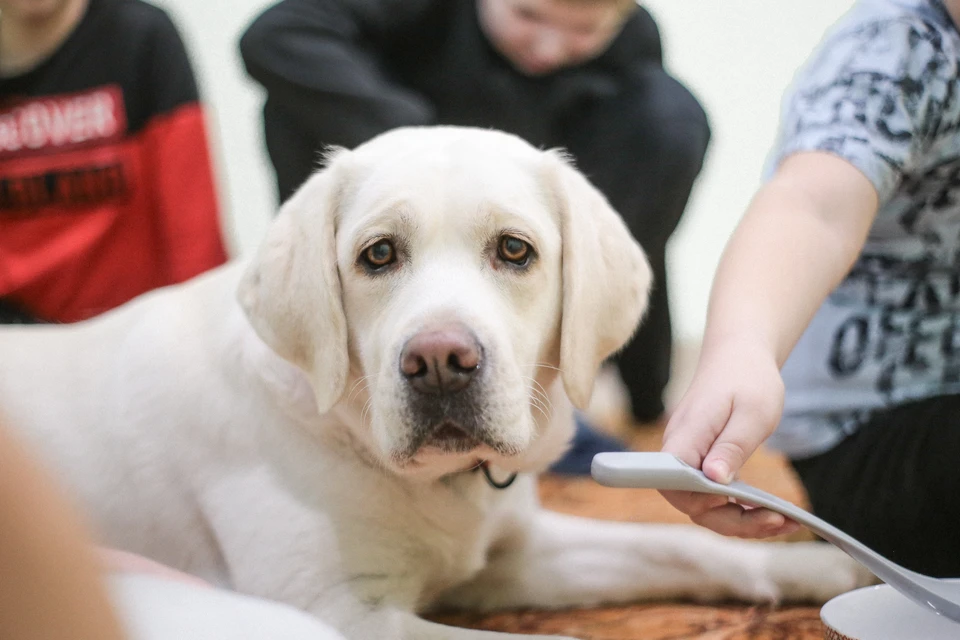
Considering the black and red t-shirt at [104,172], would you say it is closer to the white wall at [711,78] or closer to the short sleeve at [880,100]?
the white wall at [711,78]

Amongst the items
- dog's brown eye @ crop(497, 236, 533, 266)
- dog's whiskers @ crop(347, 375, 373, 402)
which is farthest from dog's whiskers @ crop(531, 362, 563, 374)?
dog's whiskers @ crop(347, 375, 373, 402)

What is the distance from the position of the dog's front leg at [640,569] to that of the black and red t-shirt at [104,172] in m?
1.70

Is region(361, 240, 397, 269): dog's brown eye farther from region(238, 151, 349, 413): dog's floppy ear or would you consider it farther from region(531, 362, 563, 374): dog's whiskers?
region(531, 362, 563, 374): dog's whiskers

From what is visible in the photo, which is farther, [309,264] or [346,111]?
[346,111]

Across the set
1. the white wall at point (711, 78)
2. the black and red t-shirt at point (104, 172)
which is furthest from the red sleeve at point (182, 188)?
the white wall at point (711, 78)

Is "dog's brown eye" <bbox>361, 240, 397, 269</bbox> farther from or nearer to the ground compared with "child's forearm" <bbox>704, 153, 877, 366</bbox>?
nearer to the ground

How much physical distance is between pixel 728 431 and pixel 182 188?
7.86 ft

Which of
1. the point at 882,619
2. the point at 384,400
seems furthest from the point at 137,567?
the point at 882,619

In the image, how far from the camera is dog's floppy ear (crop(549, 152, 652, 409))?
1.44 m

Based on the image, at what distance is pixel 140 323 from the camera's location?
5.55 feet

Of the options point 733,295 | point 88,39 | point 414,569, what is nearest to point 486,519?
point 414,569

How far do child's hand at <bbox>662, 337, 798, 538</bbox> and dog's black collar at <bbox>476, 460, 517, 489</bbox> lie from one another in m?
0.45

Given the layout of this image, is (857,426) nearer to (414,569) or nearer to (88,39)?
(414,569)

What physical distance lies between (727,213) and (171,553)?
8.75 feet
